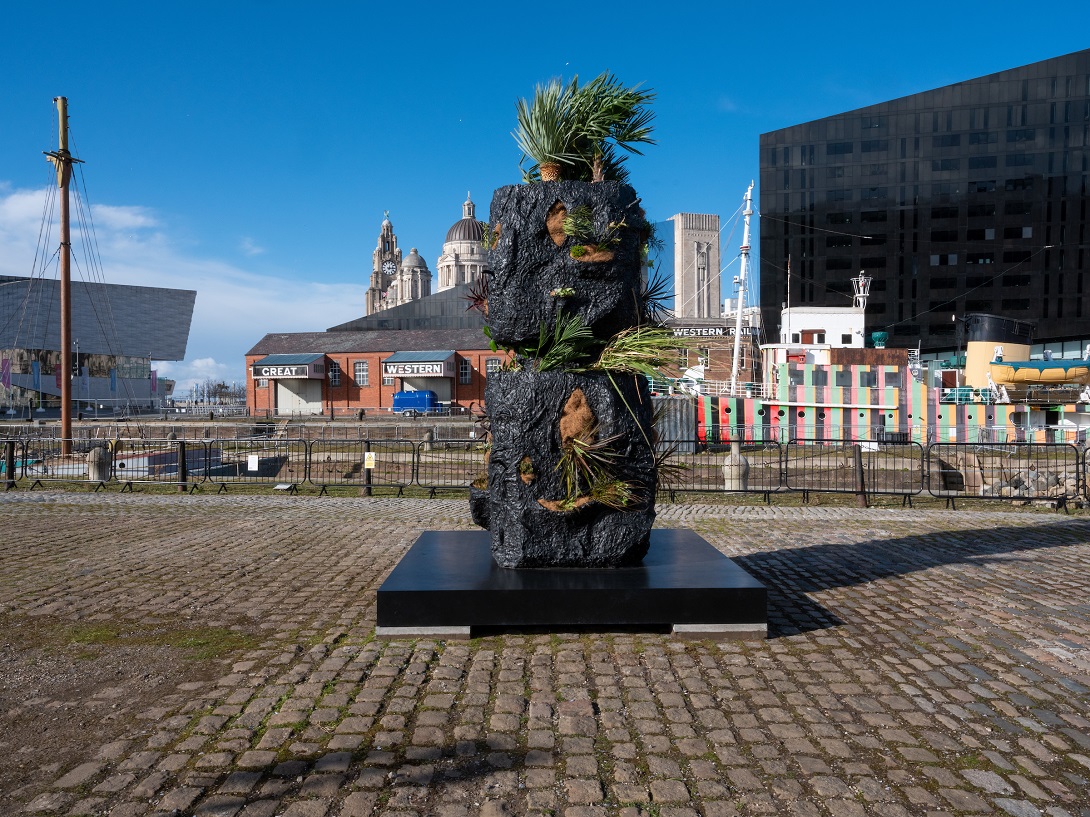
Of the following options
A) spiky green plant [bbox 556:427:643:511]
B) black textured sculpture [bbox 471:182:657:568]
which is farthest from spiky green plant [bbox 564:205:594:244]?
spiky green plant [bbox 556:427:643:511]

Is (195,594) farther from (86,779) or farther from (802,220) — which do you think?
(802,220)

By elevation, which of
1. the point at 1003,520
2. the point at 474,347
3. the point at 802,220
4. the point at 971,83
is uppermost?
the point at 971,83

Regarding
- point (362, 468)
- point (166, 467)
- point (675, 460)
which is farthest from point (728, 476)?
point (166, 467)

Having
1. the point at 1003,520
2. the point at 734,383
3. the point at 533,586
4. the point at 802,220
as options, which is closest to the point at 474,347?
the point at 734,383

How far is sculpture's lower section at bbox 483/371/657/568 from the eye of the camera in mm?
5223

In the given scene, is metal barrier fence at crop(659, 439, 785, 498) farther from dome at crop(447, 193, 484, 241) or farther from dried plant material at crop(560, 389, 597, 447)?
dome at crop(447, 193, 484, 241)

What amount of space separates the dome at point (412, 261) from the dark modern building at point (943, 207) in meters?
54.0

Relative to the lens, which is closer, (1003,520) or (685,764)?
(685,764)

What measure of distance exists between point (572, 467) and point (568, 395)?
532 mm

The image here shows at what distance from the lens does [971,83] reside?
52844 millimetres

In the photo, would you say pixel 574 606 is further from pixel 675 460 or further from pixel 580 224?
pixel 675 460

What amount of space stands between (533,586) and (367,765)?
73.3 inches

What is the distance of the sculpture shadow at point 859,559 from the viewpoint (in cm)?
564

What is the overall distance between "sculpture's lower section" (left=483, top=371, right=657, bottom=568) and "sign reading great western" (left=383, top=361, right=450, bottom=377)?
1647 inches
